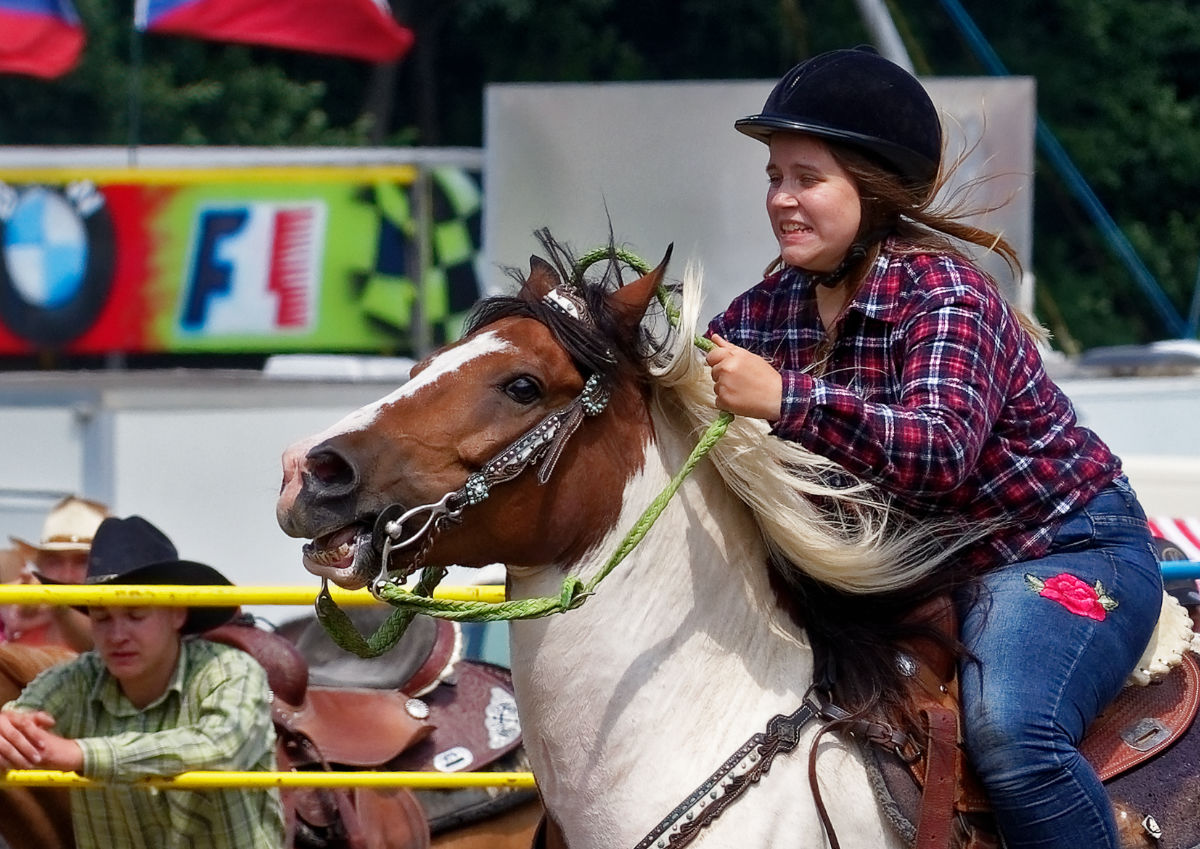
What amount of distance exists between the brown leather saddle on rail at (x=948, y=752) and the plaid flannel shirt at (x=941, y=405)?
21 centimetres

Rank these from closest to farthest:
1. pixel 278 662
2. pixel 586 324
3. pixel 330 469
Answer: pixel 330 469, pixel 586 324, pixel 278 662

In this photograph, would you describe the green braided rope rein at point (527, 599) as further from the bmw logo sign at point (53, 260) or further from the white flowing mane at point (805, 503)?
the bmw logo sign at point (53, 260)

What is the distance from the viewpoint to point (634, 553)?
2752 mm

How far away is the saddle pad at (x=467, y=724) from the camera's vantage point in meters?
4.51

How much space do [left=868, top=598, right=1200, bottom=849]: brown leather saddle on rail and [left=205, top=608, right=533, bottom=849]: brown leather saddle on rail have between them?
79.4 inches

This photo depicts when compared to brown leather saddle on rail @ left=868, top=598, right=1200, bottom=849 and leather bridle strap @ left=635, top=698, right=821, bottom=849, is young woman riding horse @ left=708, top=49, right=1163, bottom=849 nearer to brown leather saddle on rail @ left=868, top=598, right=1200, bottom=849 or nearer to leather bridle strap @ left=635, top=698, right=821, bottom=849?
brown leather saddle on rail @ left=868, top=598, right=1200, bottom=849

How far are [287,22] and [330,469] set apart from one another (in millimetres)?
10740

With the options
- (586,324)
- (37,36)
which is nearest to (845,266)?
(586,324)

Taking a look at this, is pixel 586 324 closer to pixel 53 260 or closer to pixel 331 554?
pixel 331 554

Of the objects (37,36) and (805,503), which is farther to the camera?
(37,36)

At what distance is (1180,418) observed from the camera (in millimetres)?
8859

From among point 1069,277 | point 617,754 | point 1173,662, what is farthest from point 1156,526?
point 1069,277

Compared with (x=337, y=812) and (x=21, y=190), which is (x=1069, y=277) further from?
(x=337, y=812)

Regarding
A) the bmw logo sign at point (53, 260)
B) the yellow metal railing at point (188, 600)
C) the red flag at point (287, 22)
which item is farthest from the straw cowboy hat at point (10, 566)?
the red flag at point (287, 22)
